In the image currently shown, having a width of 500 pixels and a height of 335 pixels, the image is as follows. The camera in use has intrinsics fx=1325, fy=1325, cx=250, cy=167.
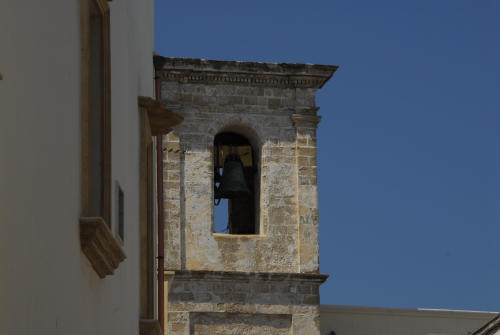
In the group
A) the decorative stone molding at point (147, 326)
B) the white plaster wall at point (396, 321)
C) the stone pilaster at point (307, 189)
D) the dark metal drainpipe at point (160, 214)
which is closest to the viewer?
the decorative stone molding at point (147, 326)

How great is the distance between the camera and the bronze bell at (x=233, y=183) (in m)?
20.4

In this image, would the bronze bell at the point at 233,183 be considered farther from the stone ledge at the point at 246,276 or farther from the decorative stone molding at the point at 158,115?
the decorative stone molding at the point at 158,115

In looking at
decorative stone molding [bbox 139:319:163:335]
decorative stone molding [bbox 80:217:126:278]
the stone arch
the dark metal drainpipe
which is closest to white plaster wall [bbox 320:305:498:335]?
the stone arch

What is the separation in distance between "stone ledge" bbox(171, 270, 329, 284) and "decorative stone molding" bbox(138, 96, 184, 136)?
10.8 metres

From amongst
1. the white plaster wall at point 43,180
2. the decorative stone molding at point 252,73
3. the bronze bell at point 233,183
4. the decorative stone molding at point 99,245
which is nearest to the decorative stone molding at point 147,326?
the white plaster wall at point 43,180

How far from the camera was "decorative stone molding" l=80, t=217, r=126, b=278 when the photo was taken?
5461 mm

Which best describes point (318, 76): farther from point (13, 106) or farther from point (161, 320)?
Result: point (13, 106)

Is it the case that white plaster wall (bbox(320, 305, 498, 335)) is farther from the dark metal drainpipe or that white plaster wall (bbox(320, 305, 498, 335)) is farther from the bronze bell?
the dark metal drainpipe

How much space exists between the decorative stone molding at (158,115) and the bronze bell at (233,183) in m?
10.6

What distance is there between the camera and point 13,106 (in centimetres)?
424

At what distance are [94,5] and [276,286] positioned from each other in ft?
48.2

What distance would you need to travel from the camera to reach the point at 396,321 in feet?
71.9

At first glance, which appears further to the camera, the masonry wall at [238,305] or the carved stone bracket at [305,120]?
the carved stone bracket at [305,120]

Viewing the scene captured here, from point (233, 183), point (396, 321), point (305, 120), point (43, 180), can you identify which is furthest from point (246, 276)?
point (43, 180)
